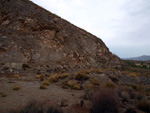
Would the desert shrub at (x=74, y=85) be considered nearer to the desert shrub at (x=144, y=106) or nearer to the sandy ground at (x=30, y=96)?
the sandy ground at (x=30, y=96)

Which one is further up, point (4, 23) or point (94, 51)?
point (4, 23)

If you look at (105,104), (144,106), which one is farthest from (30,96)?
(144,106)

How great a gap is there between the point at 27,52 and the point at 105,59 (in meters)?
16.3

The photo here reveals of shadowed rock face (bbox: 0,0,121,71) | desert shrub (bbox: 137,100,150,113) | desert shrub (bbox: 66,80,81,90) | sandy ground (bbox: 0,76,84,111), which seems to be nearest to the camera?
desert shrub (bbox: 137,100,150,113)

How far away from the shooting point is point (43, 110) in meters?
3.25

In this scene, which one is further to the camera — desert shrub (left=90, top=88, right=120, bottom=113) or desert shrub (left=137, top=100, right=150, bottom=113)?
desert shrub (left=137, top=100, right=150, bottom=113)

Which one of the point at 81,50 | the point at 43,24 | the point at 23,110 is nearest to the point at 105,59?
the point at 81,50

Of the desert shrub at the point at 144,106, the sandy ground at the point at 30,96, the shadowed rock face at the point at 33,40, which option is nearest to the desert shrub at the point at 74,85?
the sandy ground at the point at 30,96

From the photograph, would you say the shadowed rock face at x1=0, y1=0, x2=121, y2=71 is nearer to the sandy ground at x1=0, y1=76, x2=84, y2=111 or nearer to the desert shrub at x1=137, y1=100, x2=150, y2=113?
the sandy ground at x1=0, y1=76, x2=84, y2=111

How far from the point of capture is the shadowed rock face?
13188 millimetres

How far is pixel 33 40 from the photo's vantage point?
14.9m

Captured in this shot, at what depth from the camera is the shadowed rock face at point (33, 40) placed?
13.2 meters

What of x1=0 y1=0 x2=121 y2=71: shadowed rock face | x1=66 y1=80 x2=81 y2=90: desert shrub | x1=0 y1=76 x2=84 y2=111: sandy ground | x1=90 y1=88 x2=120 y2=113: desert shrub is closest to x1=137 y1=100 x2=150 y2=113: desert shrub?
x1=90 y1=88 x2=120 y2=113: desert shrub

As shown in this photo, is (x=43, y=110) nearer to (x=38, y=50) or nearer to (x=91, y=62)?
(x=38, y=50)
